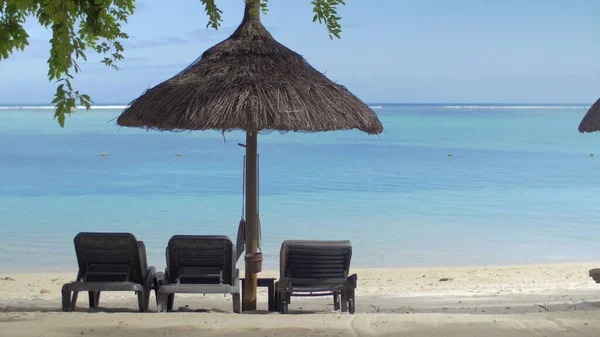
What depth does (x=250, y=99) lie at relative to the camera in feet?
18.3

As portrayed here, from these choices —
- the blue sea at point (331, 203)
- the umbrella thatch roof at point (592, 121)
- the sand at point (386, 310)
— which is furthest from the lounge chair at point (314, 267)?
the umbrella thatch roof at point (592, 121)

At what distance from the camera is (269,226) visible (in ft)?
40.5

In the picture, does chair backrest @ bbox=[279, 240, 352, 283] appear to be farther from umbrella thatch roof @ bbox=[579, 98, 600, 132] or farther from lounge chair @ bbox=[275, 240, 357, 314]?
umbrella thatch roof @ bbox=[579, 98, 600, 132]

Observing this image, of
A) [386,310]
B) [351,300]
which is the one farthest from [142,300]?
[386,310]

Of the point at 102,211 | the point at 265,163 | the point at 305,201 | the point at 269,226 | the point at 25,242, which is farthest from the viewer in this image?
the point at 265,163

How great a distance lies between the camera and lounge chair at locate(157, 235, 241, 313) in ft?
18.8

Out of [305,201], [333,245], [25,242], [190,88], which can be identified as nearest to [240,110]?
[190,88]

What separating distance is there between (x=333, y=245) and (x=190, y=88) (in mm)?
1545

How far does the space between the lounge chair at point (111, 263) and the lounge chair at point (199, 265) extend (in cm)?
A: 18

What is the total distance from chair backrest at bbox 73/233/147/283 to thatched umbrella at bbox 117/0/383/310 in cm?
83

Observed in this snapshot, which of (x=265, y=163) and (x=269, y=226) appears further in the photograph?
(x=265, y=163)

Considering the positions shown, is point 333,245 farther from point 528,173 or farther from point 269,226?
point 528,173

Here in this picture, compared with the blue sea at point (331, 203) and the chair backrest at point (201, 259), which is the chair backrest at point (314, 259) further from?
the blue sea at point (331, 203)

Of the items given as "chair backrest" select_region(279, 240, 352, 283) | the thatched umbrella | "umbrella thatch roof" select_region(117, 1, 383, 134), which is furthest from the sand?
"umbrella thatch roof" select_region(117, 1, 383, 134)
